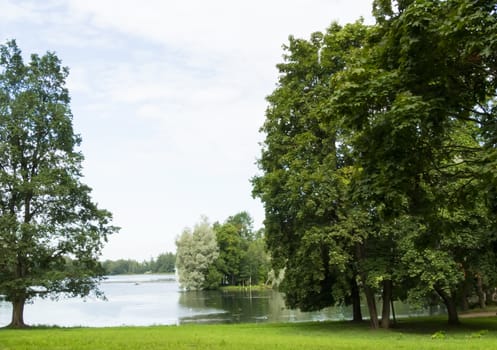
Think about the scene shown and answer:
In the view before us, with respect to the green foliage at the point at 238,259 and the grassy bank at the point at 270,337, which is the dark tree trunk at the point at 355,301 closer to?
the grassy bank at the point at 270,337

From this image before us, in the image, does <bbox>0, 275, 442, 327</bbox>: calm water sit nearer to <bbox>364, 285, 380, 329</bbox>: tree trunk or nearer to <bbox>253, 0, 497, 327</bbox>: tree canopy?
<bbox>364, 285, 380, 329</bbox>: tree trunk

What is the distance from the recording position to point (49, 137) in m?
27.1

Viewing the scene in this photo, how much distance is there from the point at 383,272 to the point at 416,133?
13.9 meters

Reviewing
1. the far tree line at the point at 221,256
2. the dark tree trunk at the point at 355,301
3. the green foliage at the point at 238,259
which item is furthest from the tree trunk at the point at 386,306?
the green foliage at the point at 238,259

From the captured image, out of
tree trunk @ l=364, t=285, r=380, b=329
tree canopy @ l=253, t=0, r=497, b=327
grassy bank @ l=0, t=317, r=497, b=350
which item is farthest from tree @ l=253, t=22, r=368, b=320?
grassy bank @ l=0, t=317, r=497, b=350

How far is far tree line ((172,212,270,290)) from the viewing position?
8100 cm

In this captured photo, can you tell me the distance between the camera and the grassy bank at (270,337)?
13.1 metres

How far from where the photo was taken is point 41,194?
25.5 metres

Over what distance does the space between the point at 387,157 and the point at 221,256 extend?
86.6 meters

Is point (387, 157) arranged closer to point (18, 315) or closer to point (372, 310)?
point (372, 310)

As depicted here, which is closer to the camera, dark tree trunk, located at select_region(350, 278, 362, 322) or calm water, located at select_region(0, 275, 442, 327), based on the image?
dark tree trunk, located at select_region(350, 278, 362, 322)

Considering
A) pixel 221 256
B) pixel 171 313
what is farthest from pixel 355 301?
pixel 221 256

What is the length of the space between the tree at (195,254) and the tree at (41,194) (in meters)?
52.8

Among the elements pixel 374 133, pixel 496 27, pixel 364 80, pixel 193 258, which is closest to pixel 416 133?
pixel 374 133
